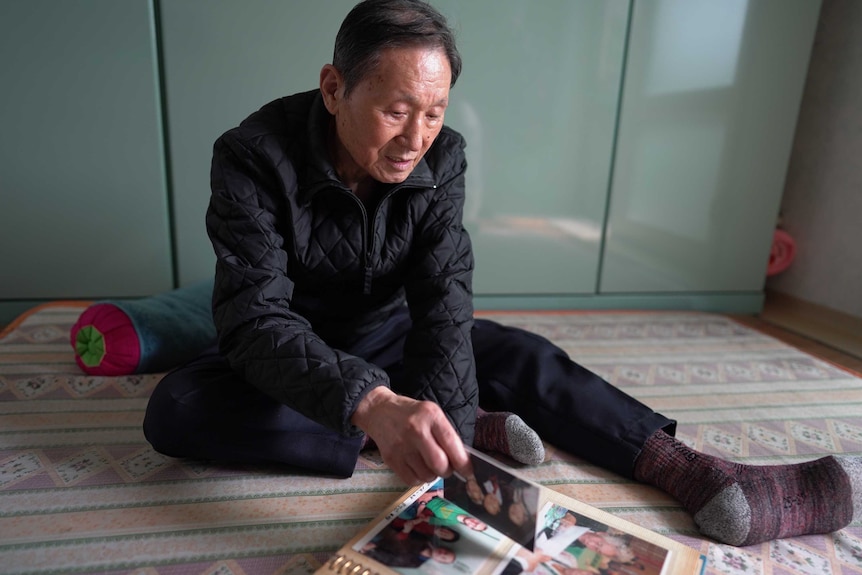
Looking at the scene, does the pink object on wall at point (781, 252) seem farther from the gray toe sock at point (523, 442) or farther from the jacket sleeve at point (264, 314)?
the jacket sleeve at point (264, 314)

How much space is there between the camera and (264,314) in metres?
0.74

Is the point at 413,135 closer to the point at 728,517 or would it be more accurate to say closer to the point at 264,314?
the point at 264,314

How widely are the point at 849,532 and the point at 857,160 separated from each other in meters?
1.36

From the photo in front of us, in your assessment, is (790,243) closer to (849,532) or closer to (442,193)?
(849,532)

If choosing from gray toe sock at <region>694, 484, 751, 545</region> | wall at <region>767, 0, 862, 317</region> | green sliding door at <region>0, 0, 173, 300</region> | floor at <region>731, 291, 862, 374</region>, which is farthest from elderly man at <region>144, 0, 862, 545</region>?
wall at <region>767, 0, 862, 317</region>

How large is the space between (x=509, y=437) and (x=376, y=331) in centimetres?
30

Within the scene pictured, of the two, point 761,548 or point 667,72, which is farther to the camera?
point 667,72

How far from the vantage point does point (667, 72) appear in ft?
5.44

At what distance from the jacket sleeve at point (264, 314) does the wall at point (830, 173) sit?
1.72 metres

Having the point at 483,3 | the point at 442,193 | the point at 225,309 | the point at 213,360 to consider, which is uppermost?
the point at 483,3

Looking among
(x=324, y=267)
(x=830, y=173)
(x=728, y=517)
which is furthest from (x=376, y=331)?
(x=830, y=173)

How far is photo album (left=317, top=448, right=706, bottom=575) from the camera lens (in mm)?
603

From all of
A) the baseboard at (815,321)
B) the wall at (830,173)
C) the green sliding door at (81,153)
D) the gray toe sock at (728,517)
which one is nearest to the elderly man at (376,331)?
the gray toe sock at (728,517)

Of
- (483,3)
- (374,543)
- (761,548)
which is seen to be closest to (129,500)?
(374,543)
